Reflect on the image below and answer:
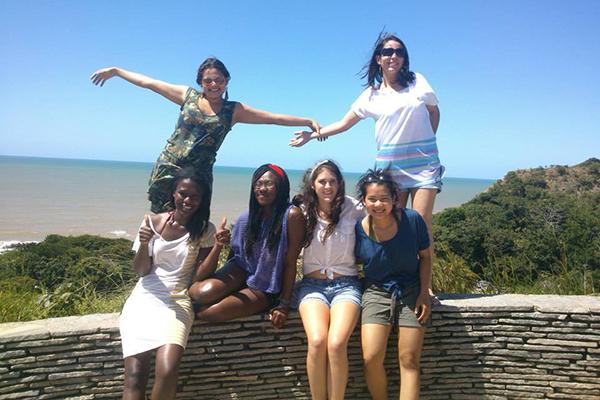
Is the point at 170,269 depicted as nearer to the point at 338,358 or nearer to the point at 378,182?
the point at 338,358

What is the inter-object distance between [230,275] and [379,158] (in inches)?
59.0

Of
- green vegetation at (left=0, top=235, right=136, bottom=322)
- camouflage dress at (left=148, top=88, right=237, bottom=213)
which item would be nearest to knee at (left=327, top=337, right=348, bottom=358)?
camouflage dress at (left=148, top=88, right=237, bottom=213)

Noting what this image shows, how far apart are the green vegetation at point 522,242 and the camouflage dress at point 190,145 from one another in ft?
9.99

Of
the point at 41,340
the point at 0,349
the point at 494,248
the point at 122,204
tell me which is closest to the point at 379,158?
the point at 41,340

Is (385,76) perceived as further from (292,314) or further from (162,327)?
(162,327)

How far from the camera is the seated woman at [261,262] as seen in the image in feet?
9.78

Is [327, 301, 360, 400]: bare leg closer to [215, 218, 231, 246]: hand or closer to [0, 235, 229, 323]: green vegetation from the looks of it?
[215, 218, 231, 246]: hand

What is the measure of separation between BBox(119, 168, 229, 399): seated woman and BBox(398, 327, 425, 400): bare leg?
1434mm

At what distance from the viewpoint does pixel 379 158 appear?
334 cm

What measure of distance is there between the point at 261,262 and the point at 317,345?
0.72 metres

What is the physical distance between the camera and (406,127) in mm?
3197

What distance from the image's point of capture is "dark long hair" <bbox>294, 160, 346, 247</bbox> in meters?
3.10

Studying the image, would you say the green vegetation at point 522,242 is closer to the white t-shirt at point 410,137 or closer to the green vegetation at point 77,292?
the white t-shirt at point 410,137

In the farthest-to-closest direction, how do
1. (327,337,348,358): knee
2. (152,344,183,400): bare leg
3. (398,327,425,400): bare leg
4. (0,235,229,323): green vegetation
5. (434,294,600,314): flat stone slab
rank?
1. (0,235,229,323): green vegetation
2. (434,294,600,314): flat stone slab
3. (398,327,425,400): bare leg
4. (327,337,348,358): knee
5. (152,344,183,400): bare leg
